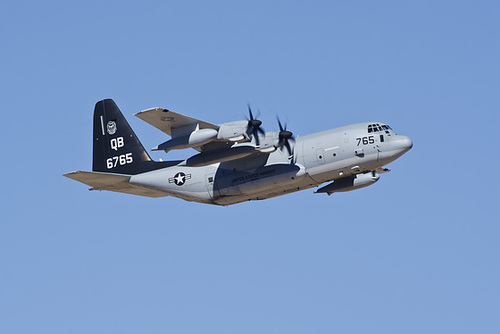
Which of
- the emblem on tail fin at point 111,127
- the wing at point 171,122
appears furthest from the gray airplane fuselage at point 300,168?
the emblem on tail fin at point 111,127

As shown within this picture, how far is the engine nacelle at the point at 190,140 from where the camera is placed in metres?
40.3

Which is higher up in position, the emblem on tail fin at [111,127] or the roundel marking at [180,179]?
the emblem on tail fin at [111,127]

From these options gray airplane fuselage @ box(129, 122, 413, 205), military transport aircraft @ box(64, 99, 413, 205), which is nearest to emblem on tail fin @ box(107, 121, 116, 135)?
military transport aircraft @ box(64, 99, 413, 205)

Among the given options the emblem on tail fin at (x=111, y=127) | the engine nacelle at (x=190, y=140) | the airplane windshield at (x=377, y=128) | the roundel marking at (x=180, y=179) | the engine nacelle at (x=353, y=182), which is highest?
the emblem on tail fin at (x=111, y=127)

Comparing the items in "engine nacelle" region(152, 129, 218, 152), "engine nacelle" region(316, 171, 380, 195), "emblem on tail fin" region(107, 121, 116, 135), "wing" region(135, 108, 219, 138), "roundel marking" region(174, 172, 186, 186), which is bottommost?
"engine nacelle" region(316, 171, 380, 195)

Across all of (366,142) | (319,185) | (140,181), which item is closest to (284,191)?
(319,185)

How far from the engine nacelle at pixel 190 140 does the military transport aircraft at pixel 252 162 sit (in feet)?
0.16

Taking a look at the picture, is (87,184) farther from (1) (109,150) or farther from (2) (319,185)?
(2) (319,185)

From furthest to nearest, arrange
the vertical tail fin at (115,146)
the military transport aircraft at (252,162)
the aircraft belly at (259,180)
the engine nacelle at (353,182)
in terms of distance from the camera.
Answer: the vertical tail fin at (115,146) → the engine nacelle at (353,182) → the aircraft belly at (259,180) → the military transport aircraft at (252,162)

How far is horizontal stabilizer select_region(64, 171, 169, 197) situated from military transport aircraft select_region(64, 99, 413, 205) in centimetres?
5

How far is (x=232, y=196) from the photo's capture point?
44.8 metres

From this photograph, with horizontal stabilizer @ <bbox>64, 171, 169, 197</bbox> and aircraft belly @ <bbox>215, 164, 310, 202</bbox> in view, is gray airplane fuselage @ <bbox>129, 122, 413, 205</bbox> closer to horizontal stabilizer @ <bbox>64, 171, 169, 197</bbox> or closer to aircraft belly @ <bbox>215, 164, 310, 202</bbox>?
aircraft belly @ <bbox>215, 164, 310, 202</bbox>

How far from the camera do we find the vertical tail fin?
47.6 m

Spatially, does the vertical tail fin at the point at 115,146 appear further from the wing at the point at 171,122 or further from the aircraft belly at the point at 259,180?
the wing at the point at 171,122
